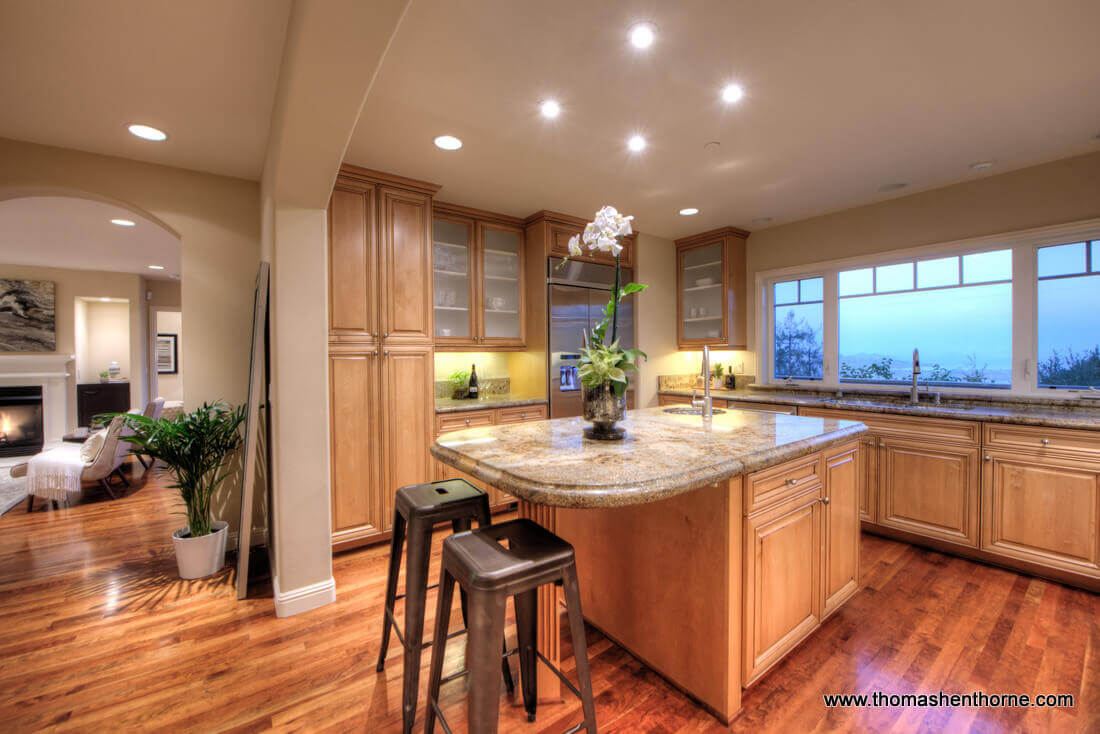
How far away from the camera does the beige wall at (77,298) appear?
6.06 meters

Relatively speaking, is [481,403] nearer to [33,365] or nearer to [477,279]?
[477,279]

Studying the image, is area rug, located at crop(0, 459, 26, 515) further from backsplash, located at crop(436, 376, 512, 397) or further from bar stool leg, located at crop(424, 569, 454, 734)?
bar stool leg, located at crop(424, 569, 454, 734)

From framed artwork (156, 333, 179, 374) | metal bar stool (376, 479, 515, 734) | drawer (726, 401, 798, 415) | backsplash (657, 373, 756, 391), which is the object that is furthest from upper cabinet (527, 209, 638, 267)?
framed artwork (156, 333, 179, 374)

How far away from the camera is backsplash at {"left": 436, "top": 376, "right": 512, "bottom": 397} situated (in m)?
3.97

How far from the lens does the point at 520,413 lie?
12.1 ft

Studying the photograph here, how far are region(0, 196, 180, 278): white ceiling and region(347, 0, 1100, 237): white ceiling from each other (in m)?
2.32

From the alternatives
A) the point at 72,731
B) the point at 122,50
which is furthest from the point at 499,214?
the point at 72,731

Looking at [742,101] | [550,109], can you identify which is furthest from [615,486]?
[742,101]

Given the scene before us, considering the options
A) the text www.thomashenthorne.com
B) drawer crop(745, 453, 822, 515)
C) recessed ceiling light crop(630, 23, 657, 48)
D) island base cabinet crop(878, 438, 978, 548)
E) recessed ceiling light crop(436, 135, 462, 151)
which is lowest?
the text www.thomashenthorne.com

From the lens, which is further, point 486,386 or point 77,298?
point 77,298

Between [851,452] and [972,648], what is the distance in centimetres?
93

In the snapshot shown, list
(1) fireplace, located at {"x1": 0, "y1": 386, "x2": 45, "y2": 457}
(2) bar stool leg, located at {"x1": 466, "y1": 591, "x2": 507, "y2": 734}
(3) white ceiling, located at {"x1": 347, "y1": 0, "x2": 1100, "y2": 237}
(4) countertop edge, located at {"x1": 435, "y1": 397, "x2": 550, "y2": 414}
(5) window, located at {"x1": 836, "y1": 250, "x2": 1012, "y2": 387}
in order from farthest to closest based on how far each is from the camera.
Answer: (1) fireplace, located at {"x1": 0, "y1": 386, "x2": 45, "y2": 457} < (4) countertop edge, located at {"x1": 435, "y1": 397, "x2": 550, "y2": 414} < (5) window, located at {"x1": 836, "y1": 250, "x2": 1012, "y2": 387} < (3) white ceiling, located at {"x1": 347, "y1": 0, "x2": 1100, "y2": 237} < (2) bar stool leg, located at {"x1": 466, "y1": 591, "x2": 507, "y2": 734}

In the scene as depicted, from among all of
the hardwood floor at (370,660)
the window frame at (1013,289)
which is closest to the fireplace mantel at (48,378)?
the hardwood floor at (370,660)

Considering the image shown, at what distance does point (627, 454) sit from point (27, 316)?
8.58m
